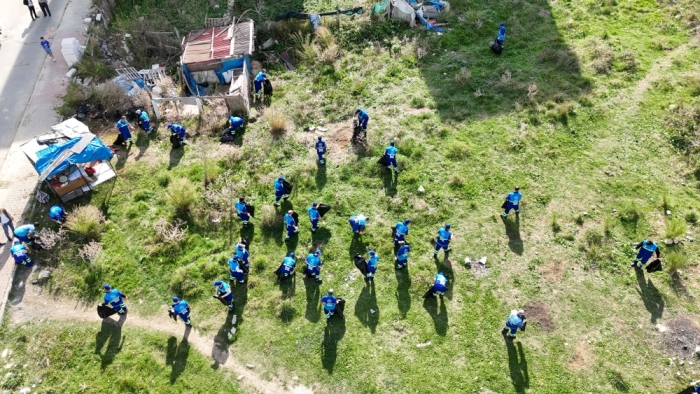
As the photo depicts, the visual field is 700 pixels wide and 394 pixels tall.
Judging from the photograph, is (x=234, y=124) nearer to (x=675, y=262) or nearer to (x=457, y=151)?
(x=457, y=151)

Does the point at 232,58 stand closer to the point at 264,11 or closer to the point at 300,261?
the point at 264,11

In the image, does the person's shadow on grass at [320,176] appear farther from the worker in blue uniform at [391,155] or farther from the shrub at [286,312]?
the shrub at [286,312]

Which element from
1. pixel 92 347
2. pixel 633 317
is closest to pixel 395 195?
pixel 633 317

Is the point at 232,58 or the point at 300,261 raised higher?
the point at 232,58

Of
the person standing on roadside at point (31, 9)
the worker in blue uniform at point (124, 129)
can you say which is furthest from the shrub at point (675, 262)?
the person standing on roadside at point (31, 9)

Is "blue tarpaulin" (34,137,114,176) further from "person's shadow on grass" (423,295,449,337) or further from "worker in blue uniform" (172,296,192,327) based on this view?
"person's shadow on grass" (423,295,449,337)

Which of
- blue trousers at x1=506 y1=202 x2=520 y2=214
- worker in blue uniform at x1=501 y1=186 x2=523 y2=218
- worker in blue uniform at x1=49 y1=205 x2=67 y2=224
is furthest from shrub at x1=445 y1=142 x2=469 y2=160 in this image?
worker in blue uniform at x1=49 y1=205 x2=67 y2=224

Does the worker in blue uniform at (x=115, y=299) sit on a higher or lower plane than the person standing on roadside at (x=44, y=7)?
lower
